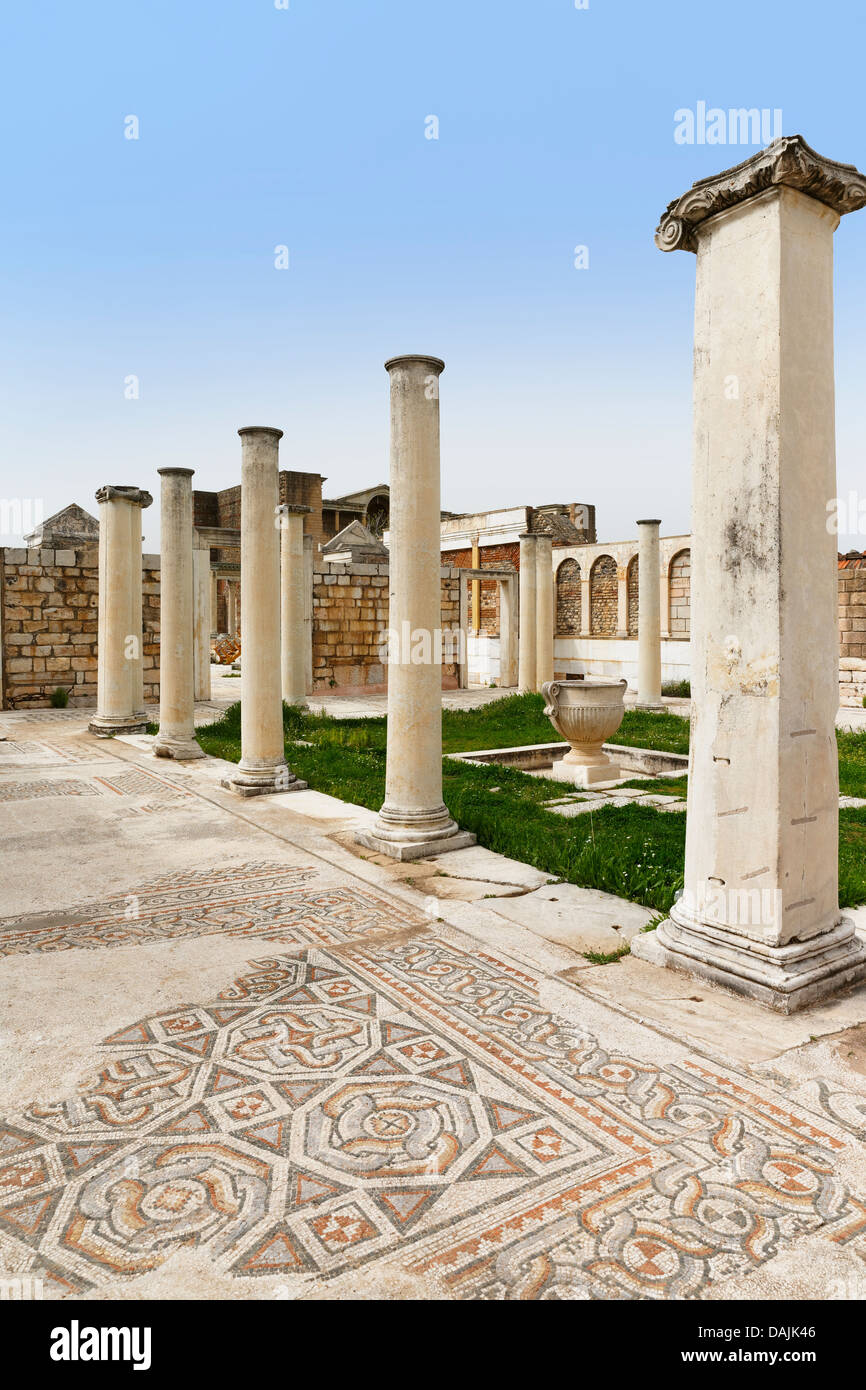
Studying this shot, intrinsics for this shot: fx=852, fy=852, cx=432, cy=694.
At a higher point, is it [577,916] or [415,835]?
[415,835]

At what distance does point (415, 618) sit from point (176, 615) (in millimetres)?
5506

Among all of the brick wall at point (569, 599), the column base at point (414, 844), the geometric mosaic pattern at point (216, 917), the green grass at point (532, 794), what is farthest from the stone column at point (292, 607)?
the brick wall at point (569, 599)

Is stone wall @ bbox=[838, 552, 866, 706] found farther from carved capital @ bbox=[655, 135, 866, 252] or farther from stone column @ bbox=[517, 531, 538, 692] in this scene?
carved capital @ bbox=[655, 135, 866, 252]

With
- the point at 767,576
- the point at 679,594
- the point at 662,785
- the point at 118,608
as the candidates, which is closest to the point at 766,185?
the point at 767,576

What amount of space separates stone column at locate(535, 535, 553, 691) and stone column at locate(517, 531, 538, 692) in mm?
52

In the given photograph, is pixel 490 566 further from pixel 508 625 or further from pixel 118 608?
pixel 118 608

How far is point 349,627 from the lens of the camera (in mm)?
19109

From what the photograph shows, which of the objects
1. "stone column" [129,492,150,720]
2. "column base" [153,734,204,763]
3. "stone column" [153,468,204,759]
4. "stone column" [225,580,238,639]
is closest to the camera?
"column base" [153,734,204,763]

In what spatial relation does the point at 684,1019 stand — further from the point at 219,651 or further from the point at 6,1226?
the point at 219,651

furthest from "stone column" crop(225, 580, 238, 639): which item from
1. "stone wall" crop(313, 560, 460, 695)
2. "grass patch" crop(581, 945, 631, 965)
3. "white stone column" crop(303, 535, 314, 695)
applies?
"grass patch" crop(581, 945, 631, 965)

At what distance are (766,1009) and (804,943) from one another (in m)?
0.32

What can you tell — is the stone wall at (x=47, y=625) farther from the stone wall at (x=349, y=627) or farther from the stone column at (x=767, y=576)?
the stone column at (x=767, y=576)

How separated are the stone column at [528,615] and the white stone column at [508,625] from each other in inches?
131

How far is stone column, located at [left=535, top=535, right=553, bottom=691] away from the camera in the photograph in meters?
17.5
